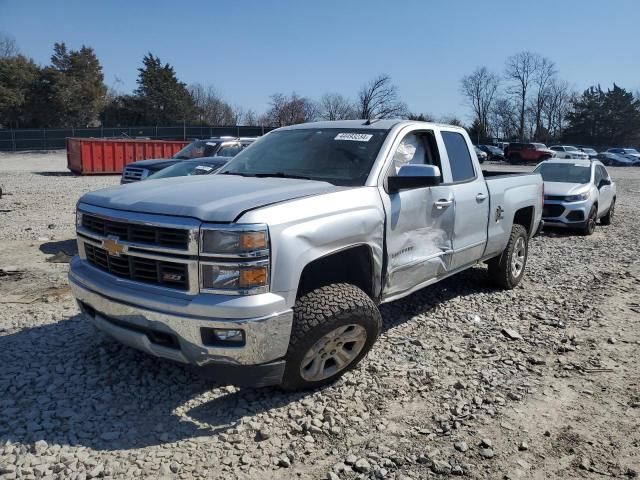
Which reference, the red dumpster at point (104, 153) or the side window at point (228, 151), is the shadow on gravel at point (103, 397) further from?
the red dumpster at point (104, 153)

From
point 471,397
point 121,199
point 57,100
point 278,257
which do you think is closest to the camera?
point 278,257

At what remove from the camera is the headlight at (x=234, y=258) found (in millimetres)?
2945

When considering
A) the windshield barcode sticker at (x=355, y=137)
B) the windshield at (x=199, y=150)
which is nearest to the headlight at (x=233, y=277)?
the windshield barcode sticker at (x=355, y=137)

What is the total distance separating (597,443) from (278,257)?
222cm

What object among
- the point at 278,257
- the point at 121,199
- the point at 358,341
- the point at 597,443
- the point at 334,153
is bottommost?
the point at 597,443

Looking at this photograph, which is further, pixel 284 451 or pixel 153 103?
pixel 153 103

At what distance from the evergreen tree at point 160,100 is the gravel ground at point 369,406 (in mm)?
58062

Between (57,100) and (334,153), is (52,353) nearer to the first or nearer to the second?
(334,153)

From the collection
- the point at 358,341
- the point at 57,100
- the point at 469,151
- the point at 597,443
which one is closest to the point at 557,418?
the point at 597,443

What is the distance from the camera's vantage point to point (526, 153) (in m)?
42.4

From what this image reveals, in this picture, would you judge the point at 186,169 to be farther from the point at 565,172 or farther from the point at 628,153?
the point at 628,153

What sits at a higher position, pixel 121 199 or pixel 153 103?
pixel 153 103

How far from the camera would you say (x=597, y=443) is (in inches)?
124

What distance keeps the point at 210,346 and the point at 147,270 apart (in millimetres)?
620
